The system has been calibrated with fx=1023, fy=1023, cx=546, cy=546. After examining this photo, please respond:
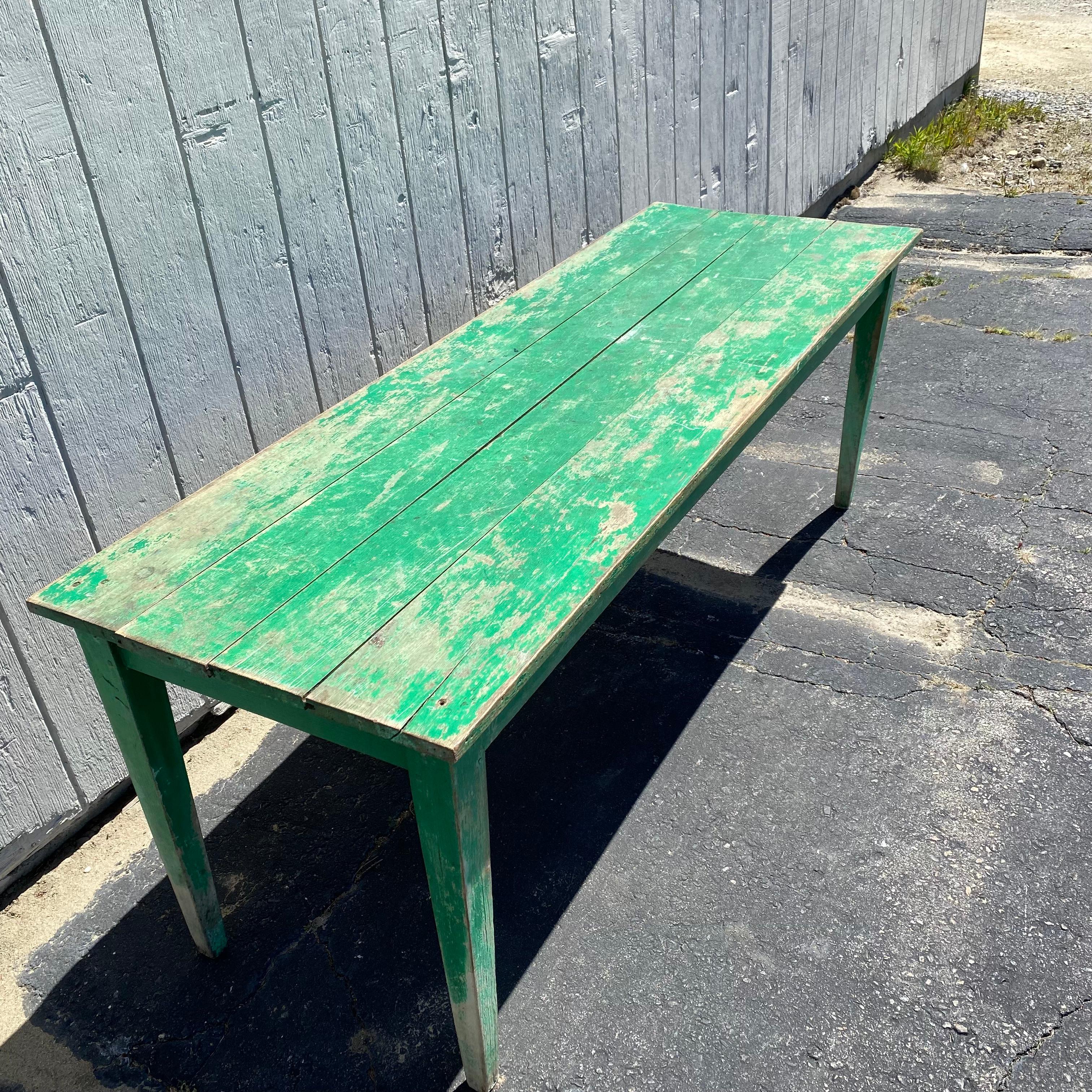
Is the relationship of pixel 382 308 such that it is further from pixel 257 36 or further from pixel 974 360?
pixel 974 360

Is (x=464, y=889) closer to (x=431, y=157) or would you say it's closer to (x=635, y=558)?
(x=635, y=558)

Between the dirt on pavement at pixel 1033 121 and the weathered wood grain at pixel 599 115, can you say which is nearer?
the weathered wood grain at pixel 599 115

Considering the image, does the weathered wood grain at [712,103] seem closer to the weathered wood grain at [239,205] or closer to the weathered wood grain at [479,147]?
the weathered wood grain at [479,147]

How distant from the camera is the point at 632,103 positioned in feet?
11.3

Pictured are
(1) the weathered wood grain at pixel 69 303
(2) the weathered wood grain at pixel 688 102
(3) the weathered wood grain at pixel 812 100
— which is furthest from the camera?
(3) the weathered wood grain at pixel 812 100

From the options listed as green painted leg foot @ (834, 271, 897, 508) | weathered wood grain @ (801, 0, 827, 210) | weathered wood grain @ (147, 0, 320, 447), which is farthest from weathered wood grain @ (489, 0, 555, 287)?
weathered wood grain @ (801, 0, 827, 210)

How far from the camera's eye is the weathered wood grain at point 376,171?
7.48 feet

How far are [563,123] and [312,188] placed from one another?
3.55ft

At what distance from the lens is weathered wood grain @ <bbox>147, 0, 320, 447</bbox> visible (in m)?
1.96

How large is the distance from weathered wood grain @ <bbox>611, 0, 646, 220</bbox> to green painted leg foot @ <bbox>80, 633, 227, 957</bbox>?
2.49m

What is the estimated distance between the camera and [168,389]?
6.91 ft

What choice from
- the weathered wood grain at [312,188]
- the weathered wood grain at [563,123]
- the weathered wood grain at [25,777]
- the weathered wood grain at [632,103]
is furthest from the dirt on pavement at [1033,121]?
the weathered wood grain at [25,777]

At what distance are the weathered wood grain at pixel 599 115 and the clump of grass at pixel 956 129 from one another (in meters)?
3.30

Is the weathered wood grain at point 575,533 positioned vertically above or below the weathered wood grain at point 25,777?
above
